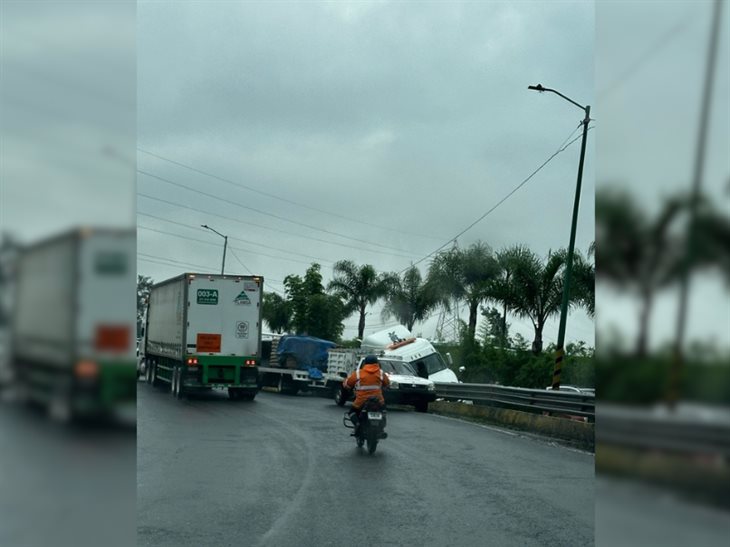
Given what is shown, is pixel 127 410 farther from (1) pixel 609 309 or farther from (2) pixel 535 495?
(2) pixel 535 495

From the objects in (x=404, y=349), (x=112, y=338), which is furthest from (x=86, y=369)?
(x=404, y=349)

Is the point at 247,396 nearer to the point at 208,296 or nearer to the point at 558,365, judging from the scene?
the point at 208,296

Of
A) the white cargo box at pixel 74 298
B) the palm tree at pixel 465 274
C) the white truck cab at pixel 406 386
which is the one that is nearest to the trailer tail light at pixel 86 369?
the white cargo box at pixel 74 298

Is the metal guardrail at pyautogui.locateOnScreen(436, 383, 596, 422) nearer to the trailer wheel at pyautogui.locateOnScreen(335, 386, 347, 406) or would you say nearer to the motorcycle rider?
the motorcycle rider

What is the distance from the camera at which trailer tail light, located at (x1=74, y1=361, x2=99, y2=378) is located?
178 cm

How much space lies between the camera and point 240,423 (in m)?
6.79

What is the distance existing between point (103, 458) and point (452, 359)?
906cm

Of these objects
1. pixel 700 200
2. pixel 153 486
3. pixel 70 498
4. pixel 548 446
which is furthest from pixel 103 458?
pixel 548 446

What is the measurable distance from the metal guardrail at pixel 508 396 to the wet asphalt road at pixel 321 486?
1160 millimetres

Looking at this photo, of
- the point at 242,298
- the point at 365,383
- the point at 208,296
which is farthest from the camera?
the point at 365,383

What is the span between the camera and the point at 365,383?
25.2 ft

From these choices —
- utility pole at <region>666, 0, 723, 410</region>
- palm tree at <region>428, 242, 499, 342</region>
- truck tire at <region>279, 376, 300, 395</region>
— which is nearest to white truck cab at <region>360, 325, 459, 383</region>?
palm tree at <region>428, 242, 499, 342</region>

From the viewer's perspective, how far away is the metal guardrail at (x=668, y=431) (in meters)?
1.38

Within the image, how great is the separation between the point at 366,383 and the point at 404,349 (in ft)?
5.98
